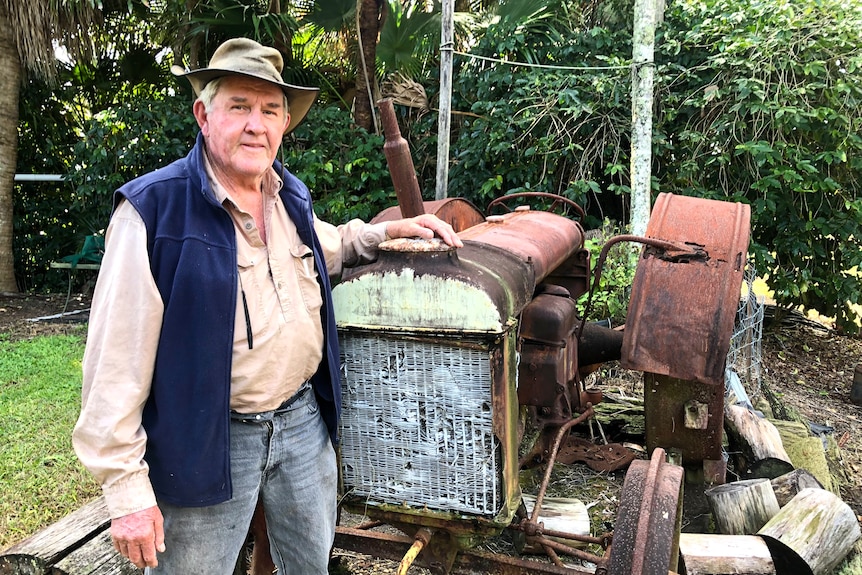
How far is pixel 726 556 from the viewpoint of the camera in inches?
97.5

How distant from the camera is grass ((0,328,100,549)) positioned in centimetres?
313

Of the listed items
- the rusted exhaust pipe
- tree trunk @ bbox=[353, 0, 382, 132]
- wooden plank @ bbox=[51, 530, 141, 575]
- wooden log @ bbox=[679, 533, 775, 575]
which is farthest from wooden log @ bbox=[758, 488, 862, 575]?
tree trunk @ bbox=[353, 0, 382, 132]

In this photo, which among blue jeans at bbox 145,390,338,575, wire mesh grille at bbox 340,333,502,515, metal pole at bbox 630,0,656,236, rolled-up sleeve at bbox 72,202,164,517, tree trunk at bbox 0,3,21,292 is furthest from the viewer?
tree trunk at bbox 0,3,21,292

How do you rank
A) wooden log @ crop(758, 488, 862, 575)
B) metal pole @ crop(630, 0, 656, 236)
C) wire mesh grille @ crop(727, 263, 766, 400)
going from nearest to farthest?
wooden log @ crop(758, 488, 862, 575)
wire mesh grille @ crop(727, 263, 766, 400)
metal pole @ crop(630, 0, 656, 236)

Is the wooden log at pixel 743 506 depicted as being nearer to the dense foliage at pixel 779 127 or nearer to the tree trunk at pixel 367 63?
the dense foliage at pixel 779 127

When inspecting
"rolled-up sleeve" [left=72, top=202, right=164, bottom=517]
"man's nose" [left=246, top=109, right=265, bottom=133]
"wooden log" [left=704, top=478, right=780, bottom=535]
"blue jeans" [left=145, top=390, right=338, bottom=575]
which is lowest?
"wooden log" [left=704, top=478, right=780, bottom=535]

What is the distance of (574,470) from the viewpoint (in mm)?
3672

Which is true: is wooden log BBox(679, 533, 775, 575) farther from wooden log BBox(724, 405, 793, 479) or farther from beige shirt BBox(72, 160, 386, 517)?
beige shirt BBox(72, 160, 386, 517)

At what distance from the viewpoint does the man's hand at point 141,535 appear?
4.98 feet

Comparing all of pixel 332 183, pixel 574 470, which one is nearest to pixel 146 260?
pixel 574 470

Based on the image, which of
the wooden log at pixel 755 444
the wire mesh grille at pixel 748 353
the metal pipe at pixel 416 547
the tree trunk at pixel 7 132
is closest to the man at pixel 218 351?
the metal pipe at pixel 416 547

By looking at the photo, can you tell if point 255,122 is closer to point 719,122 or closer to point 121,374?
point 121,374

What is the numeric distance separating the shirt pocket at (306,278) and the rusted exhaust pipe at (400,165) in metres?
0.49

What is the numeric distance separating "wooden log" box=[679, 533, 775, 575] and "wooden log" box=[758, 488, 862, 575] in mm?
100
